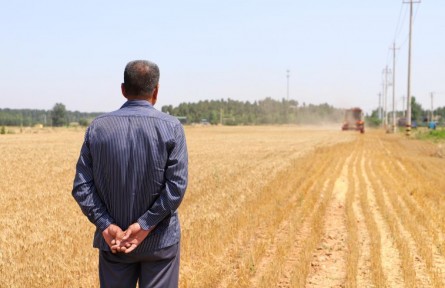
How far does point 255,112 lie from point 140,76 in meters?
176

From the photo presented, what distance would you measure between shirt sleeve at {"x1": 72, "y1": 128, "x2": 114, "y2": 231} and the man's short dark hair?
0.38 m

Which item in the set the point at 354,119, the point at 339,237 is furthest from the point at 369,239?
the point at 354,119

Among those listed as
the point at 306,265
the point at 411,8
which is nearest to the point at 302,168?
the point at 306,265

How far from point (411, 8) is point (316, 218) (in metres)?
43.7

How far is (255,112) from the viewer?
17800 cm

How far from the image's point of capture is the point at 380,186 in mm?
14445

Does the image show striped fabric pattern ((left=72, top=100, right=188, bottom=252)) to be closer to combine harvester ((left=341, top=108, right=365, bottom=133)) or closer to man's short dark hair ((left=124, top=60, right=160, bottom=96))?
man's short dark hair ((left=124, top=60, right=160, bottom=96))

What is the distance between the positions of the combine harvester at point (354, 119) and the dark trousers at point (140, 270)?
69.7m

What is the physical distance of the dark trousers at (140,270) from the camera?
10.3 ft

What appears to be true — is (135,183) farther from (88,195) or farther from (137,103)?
(137,103)

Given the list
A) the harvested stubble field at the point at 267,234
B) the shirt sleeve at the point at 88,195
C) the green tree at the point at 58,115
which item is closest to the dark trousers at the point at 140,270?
the shirt sleeve at the point at 88,195

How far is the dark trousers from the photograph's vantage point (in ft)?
10.3

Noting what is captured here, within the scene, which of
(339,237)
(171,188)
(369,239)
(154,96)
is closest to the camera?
(171,188)

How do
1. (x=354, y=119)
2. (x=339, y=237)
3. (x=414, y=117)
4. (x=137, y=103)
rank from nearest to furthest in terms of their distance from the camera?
1. (x=137, y=103)
2. (x=339, y=237)
3. (x=354, y=119)
4. (x=414, y=117)
